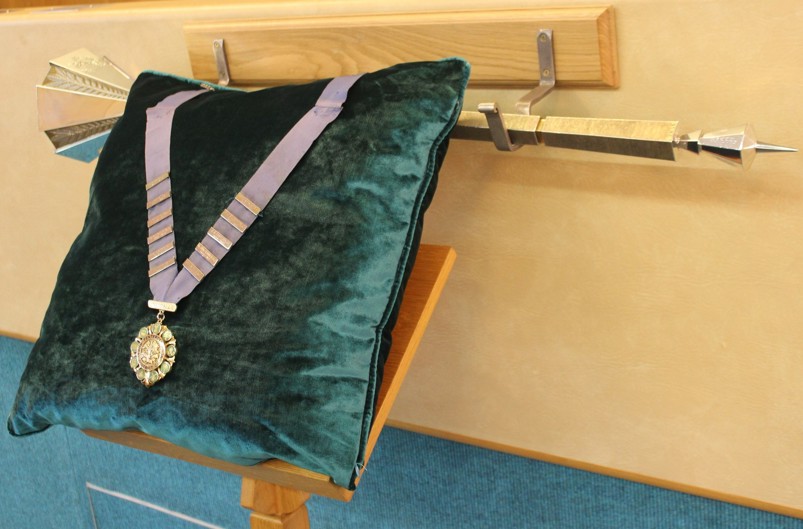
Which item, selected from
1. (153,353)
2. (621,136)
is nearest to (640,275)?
(621,136)

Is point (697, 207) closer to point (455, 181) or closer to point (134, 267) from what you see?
point (455, 181)

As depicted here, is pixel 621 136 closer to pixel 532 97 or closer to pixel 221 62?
pixel 532 97

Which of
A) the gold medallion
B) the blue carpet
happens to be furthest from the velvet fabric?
the blue carpet

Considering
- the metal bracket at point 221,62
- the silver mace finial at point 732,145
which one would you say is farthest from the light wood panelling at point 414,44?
the silver mace finial at point 732,145

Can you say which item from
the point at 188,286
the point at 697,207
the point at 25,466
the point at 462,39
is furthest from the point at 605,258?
the point at 25,466

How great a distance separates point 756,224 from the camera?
2.23 ft

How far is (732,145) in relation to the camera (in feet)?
1.93

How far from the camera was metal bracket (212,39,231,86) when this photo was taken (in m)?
0.85

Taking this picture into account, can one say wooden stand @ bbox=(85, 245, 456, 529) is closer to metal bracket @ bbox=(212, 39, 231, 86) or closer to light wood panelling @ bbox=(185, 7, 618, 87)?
light wood panelling @ bbox=(185, 7, 618, 87)

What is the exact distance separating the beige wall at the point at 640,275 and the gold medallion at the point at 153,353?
0.93ft

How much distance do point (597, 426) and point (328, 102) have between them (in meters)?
0.37

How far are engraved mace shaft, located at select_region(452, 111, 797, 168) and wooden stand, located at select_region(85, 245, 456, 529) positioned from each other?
0.11 metres

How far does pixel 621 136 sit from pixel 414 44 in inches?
7.9

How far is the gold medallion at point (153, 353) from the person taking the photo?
25.6 inches
